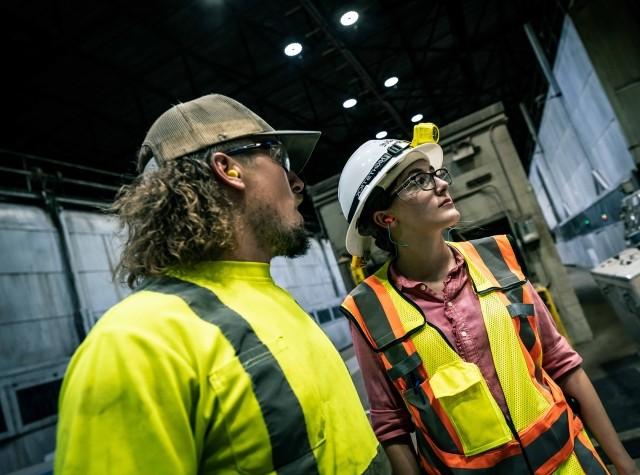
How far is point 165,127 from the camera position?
1405mm

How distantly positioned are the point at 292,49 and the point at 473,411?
837 centimetres

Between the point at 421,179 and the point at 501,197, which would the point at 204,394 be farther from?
the point at 501,197

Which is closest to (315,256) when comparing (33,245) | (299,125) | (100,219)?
(299,125)

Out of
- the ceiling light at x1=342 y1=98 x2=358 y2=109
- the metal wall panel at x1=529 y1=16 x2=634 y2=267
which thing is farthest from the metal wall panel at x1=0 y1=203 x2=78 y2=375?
the metal wall panel at x1=529 y1=16 x2=634 y2=267

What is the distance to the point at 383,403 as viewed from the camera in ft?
5.77

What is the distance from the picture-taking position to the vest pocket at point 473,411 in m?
1.51

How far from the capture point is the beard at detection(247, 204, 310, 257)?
142 centimetres

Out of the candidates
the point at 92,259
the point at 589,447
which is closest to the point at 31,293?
the point at 92,259

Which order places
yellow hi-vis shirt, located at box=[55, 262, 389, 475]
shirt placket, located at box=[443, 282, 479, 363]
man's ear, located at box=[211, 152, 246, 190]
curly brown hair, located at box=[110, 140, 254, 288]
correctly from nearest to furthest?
yellow hi-vis shirt, located at box=[55, 262, 389, 475] < curly brown hair, located at box=[110, 140, 254, 288] < man's ear, located at box=[211, 152, 246, 190] < shirt placket, located at box=[443, 282, 479, 363]

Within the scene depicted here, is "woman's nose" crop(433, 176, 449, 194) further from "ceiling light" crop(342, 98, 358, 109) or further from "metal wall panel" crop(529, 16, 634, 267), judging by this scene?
"ceiling light" crop(342, 98, 358, 109)

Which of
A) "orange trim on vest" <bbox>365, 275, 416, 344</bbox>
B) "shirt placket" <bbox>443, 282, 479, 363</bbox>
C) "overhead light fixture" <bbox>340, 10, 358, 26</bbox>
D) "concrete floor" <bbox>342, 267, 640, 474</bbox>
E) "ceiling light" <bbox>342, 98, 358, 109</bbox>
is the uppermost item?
"ceiling light" <bbox>342, 98, 358, 109</bbox>

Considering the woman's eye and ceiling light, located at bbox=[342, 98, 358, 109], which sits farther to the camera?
ceiling light, located at bbox=[342, 98, 358, 109]

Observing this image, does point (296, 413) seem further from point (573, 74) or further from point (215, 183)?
point (573, 74)

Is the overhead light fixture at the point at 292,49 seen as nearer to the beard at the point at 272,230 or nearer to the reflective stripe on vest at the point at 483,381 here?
the reflective stripe on vest at the point at 483,381
